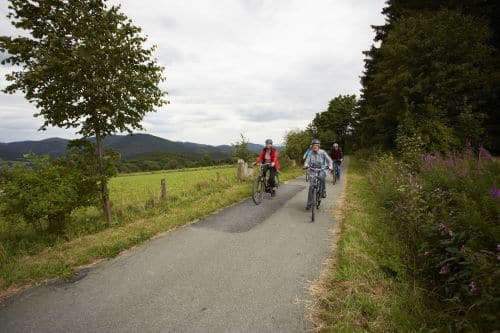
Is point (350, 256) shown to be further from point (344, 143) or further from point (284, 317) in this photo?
point (344, 143)

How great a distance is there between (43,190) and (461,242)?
774 centimetres

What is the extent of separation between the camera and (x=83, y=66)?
5.73m

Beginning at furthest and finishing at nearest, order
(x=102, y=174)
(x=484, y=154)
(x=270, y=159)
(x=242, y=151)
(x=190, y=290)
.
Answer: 1. (x=242, y=151)
2. (x=270, y=159)
3. (x=102, y=174)
4. (x=484, y=154)
5. (x=190, y=290)

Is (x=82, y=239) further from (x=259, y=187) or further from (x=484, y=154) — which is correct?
(x=484, y=154)

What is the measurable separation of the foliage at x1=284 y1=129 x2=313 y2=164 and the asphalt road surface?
20.5 metres

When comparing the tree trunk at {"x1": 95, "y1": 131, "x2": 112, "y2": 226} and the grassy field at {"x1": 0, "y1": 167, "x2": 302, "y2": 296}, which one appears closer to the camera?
the grassy field at {"x1": 0, "y1": 167, "x2": 302, "y2": 296}

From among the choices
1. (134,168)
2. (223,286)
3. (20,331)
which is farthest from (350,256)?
(134,168)

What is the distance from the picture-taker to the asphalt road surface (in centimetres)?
302

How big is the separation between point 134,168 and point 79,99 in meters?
71.3

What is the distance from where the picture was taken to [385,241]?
5.17m

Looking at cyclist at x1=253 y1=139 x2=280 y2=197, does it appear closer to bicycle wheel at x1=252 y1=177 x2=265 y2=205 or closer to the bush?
bicycle wheel at x1=252 y1=177 x2=265 y2=205

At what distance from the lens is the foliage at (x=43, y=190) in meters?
5.29

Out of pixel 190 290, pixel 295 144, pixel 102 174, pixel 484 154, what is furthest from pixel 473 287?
pixel 295 144

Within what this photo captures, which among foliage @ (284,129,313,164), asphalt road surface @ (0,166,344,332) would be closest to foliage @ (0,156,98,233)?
asphalt road surface @ (0,166,344,332)
